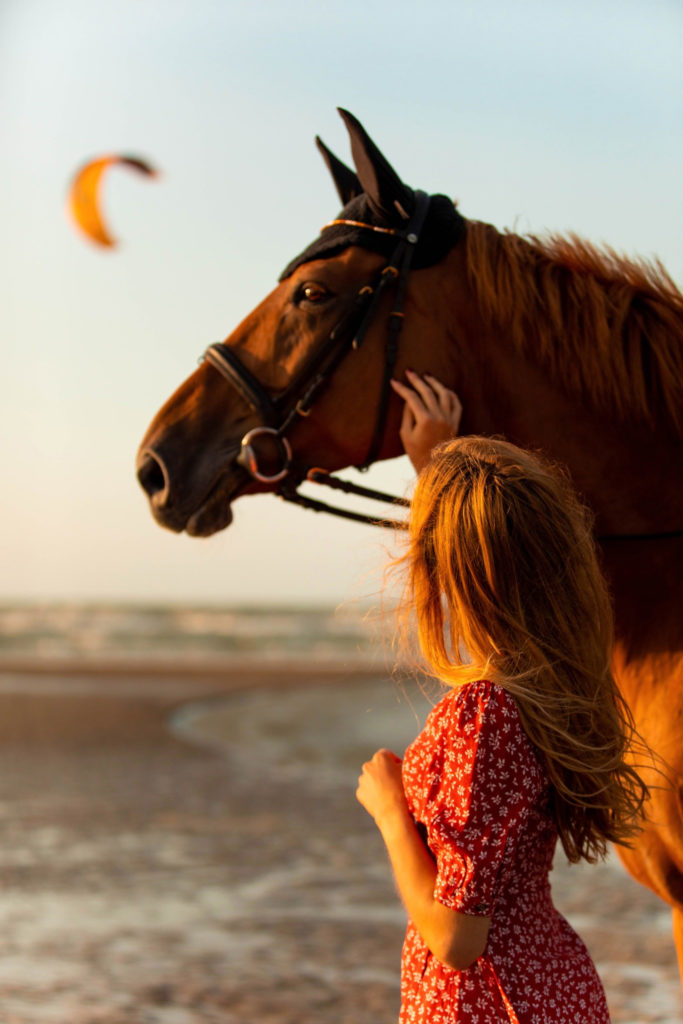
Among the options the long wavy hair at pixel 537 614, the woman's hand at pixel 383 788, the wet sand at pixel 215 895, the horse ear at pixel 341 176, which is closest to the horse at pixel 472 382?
the horse ear at pixel 341 176

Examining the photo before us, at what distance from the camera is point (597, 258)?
7.93 ft

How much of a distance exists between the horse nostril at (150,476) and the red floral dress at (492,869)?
1124 millimetres

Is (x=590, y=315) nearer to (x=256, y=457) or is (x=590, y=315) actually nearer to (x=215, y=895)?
(x=256, y=457)

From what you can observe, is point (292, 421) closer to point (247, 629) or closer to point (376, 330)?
point (376, 330)

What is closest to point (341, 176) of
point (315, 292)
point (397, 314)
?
point (315, 292)

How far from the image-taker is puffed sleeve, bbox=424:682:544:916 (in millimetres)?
1474

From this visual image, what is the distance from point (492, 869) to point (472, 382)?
1260 mm

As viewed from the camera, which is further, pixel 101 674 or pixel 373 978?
pixel 101 674

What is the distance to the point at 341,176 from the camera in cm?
274

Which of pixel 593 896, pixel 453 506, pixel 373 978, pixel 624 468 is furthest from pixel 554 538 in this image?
pixel 593 896

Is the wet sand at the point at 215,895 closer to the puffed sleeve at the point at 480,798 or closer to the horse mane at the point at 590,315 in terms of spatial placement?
the horse mane at the point at 590,315

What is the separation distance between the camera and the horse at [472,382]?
87.2 inches

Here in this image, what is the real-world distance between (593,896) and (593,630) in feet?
15.2

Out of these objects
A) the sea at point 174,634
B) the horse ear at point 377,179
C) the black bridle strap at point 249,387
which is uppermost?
the sea at point 174,634
